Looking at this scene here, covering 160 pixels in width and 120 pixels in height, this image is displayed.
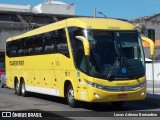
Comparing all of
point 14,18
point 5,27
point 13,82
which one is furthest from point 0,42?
point 13,82

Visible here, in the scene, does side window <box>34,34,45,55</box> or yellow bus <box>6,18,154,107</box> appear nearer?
yellow bus <box>6,18,154,107</box>

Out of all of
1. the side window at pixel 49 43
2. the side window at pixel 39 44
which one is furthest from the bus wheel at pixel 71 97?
the side window at pixel 39 44

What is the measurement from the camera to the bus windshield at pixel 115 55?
15148 mm

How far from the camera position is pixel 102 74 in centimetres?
1502

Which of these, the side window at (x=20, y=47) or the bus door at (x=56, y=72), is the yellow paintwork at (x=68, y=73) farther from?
the side window at (x=20, y=47)

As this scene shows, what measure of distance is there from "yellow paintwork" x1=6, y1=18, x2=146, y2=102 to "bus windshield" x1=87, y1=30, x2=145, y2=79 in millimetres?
250

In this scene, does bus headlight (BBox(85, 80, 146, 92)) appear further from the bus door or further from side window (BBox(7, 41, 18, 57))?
side window (BBox(7, 41, 18, 57))

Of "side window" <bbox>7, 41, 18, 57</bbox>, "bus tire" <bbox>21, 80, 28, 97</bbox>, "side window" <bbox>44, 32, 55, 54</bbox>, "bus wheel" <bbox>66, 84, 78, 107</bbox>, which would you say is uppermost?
"side window" <bbox>44, 32, 55, 54</bbox>

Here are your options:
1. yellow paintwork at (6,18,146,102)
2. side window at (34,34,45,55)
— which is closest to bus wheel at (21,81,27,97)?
yellow paintwork at (6,18,146,102)

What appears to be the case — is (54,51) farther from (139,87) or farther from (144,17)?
(144,17)

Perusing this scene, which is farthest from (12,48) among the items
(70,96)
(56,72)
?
(70,96)

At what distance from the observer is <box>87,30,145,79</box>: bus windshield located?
49.7ft

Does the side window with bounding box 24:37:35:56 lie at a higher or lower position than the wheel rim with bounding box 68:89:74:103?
higher

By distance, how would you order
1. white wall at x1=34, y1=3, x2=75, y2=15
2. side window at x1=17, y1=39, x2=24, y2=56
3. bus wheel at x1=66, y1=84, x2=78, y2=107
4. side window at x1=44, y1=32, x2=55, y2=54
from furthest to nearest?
white wall at x1=34, y1=3, x2=75, y2=15, side window at x1=17, y1=39, x2=24, y2=56, side window at x1=44, y1=32, x2=55, y2=54, bus wheel at x1=66, y1=84, x2=78, y2=107
